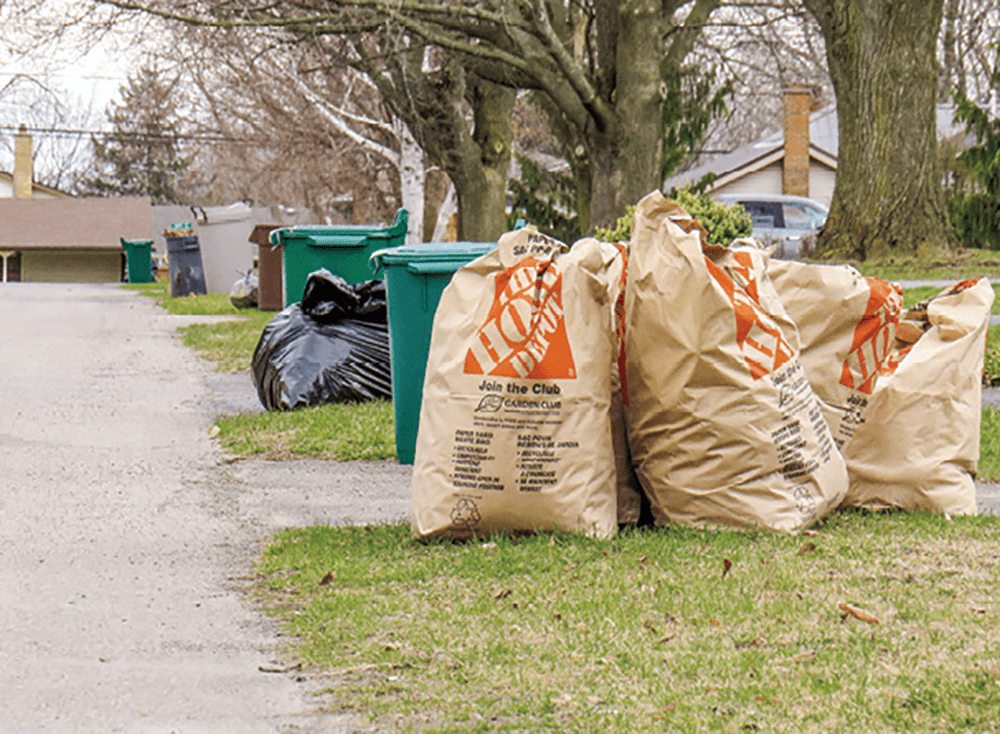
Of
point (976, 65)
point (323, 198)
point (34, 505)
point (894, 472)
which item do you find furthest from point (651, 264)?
point (323, 198)

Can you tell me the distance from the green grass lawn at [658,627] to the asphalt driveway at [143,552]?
211 millimetres

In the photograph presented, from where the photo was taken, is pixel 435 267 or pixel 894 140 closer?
pixel 435 267

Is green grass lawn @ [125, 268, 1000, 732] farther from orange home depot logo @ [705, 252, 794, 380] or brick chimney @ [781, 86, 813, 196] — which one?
brick chimney @ [781, 86, 813, 196]

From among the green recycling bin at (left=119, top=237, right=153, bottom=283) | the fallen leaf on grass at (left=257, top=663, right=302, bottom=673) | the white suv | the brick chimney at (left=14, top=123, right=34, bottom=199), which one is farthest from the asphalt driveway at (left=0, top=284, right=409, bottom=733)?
the brick chimney at (left=14, top=123, right=34, bottom=199)

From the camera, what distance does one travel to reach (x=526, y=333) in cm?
443

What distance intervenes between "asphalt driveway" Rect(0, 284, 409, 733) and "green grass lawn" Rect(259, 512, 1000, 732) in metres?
0.21

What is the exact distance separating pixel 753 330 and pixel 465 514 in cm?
113

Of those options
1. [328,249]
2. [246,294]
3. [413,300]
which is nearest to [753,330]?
[413,300]

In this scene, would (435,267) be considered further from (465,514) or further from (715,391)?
(715,391)

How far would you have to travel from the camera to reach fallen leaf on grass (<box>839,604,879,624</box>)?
11.7 ft

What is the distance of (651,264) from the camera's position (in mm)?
4547

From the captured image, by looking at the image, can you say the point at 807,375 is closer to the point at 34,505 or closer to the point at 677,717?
the point at 677,717

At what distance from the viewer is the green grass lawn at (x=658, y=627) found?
300 centimetres

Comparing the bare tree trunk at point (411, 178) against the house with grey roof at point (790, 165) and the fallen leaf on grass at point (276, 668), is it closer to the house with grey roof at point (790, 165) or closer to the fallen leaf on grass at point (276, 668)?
the house with grey roof at point (790, 165)
